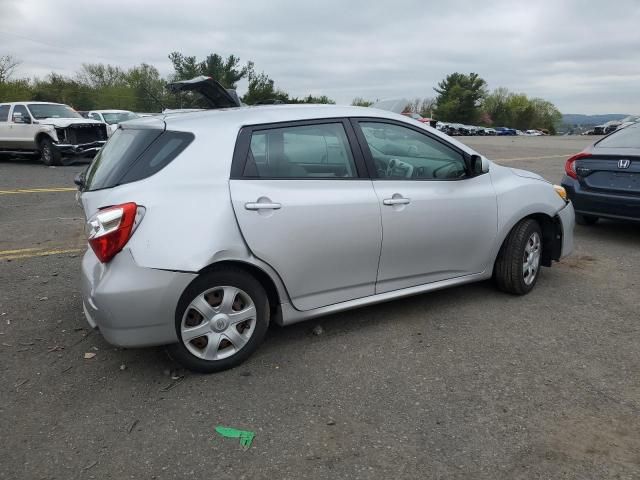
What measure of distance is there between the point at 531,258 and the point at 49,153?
45.9 ft

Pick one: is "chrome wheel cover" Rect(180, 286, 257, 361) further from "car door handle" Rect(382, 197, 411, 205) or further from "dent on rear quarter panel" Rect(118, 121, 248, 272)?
"car door handle" Rect(382, 197, 411, 205)

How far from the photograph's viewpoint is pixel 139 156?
126 inches

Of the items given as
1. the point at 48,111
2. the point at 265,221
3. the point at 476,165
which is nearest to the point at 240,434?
the point at 265,221

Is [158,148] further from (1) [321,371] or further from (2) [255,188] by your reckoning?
(1) [321,371]

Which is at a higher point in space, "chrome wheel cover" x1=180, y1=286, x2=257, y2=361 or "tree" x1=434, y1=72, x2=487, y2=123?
"tree" x1=434, y1=72, x2=487, y2=123

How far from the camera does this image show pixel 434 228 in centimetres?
388

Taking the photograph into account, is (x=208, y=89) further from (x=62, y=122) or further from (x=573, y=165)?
(x=62, y=122)

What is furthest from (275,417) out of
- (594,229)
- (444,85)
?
(444,85)

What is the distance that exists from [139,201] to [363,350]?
5.59 feet

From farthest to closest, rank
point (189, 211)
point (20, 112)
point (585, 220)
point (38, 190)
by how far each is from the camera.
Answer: point (20, 112), point (38, 190), point (585, 220), point (189, 211)

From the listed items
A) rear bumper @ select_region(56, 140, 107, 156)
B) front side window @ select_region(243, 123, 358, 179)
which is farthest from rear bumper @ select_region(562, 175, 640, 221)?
rear bumper @ select_region(56, 140, 107, 156)

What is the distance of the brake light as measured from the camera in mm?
2955

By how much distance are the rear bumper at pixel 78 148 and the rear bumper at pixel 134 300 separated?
12933 millimetres

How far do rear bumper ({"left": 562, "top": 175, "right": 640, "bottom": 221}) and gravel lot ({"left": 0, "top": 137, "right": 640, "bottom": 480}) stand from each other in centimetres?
161
